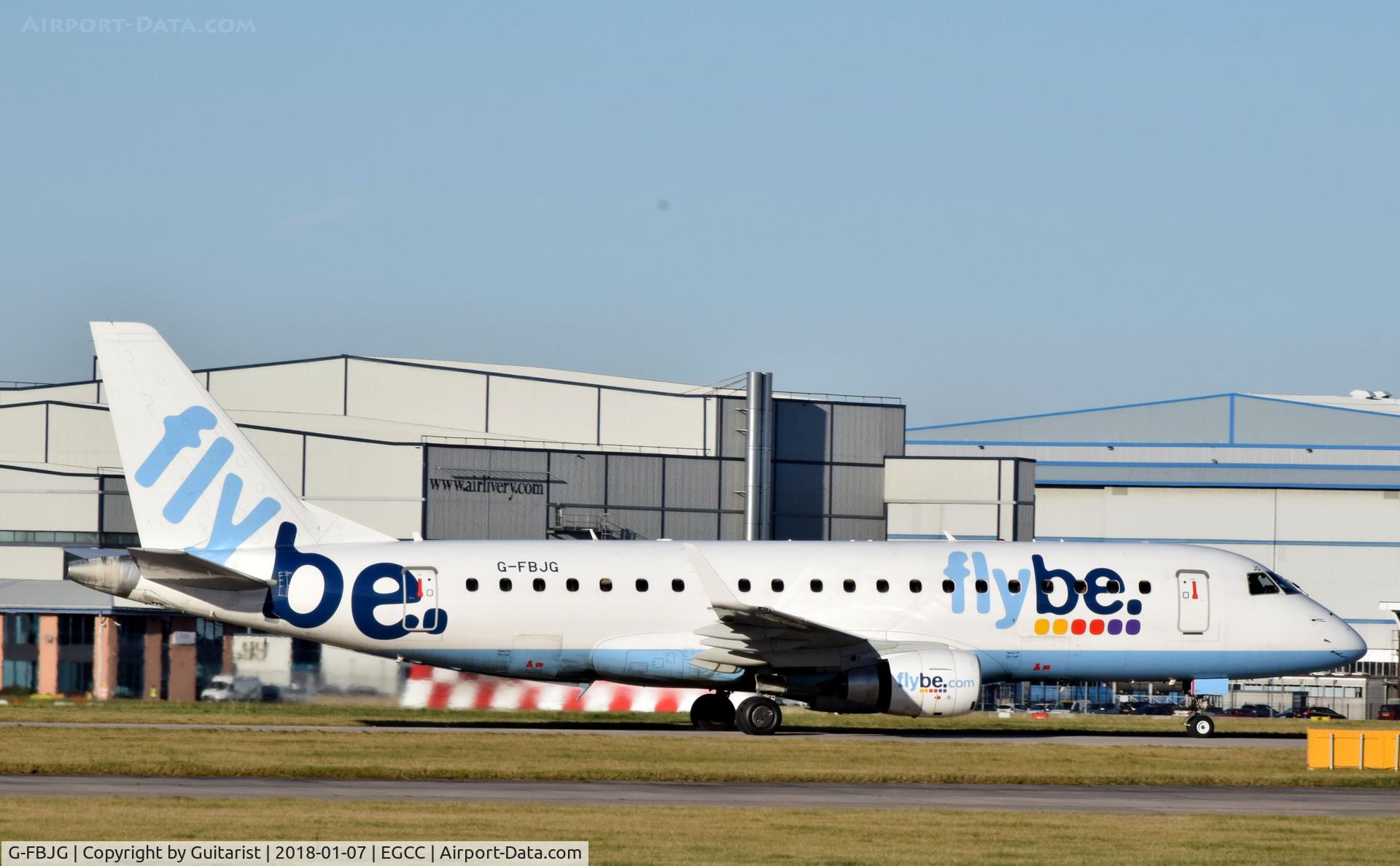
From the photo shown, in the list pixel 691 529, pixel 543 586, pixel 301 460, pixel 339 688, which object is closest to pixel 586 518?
pixel 691 529

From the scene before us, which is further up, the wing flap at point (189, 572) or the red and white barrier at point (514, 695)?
the wing flap at point (189, 572)

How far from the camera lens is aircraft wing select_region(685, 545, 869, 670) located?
35938 millimetres

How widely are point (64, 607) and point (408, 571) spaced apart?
2572cm

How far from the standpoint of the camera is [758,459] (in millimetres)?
77875

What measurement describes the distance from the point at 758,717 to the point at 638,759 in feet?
22.5

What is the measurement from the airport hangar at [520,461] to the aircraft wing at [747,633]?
3153 centimetres

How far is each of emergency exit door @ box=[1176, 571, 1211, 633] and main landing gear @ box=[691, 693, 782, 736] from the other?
8.70 m

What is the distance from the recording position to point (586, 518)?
75.8 meters

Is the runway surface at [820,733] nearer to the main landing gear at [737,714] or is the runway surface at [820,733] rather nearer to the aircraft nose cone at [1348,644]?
the main landing gear at [737,714]

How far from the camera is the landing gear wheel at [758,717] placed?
1479 inches

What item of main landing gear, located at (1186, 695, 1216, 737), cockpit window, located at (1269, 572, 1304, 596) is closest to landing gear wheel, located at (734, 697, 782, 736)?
main landing gear, located at (1186, 695, 1216, 737)

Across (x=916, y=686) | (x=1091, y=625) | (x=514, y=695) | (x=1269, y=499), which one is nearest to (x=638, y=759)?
(x=916, y=686)

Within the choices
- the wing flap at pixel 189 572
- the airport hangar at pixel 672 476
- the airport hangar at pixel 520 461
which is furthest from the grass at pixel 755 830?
the airport hangar at pixel 520 461

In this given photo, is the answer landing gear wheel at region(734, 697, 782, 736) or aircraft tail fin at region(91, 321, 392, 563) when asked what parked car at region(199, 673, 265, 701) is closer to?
aircraft tail fin at region(91, 321, 392, 563)
